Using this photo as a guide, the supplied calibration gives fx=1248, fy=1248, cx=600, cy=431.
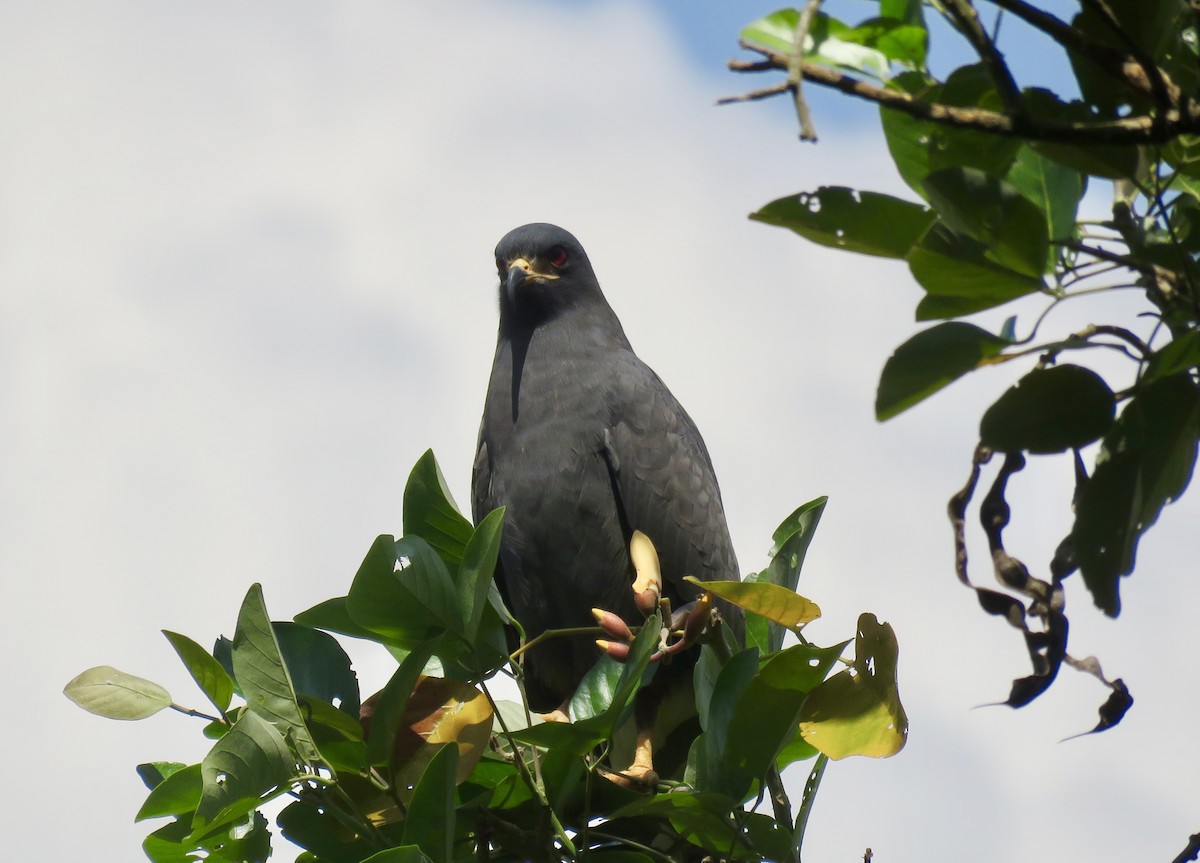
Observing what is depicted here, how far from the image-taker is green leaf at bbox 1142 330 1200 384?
1.77 metres

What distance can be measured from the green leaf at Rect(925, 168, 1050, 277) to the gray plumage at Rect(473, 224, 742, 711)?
139 inches

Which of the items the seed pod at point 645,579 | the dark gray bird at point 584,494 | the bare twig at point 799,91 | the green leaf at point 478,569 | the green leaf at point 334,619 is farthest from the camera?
the dark gray bird at point 584,494

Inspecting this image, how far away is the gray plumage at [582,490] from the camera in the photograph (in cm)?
525

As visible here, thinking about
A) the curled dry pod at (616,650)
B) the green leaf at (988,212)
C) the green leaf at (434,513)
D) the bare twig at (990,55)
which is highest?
the bare twig at (990,55)

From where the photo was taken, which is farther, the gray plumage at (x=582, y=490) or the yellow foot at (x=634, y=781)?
the gray plumage at (x=582, y=490)

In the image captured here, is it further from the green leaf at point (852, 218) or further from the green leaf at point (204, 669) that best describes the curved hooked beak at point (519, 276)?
the green leaf at point (852, 218)

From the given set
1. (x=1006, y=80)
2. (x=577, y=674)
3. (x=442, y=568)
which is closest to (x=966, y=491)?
(x=1006, y=80)

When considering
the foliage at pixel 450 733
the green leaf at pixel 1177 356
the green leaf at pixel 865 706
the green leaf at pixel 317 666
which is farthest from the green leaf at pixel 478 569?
the green leaf at pixel 1177 356

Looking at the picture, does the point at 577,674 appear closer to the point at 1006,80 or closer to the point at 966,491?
the point at 966,491

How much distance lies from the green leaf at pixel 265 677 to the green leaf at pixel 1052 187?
2.02 m

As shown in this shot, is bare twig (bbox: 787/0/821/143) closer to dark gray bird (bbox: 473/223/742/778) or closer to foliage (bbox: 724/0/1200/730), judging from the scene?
foliage (bbox: 724/0/1200/730)

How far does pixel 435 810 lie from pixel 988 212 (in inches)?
75.0

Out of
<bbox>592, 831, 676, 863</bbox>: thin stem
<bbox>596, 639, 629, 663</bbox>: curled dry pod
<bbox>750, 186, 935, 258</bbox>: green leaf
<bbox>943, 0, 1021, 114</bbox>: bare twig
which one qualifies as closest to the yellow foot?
<bbox>592, 831, 676, 863</bbox>: thin stem

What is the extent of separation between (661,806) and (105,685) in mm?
1431
